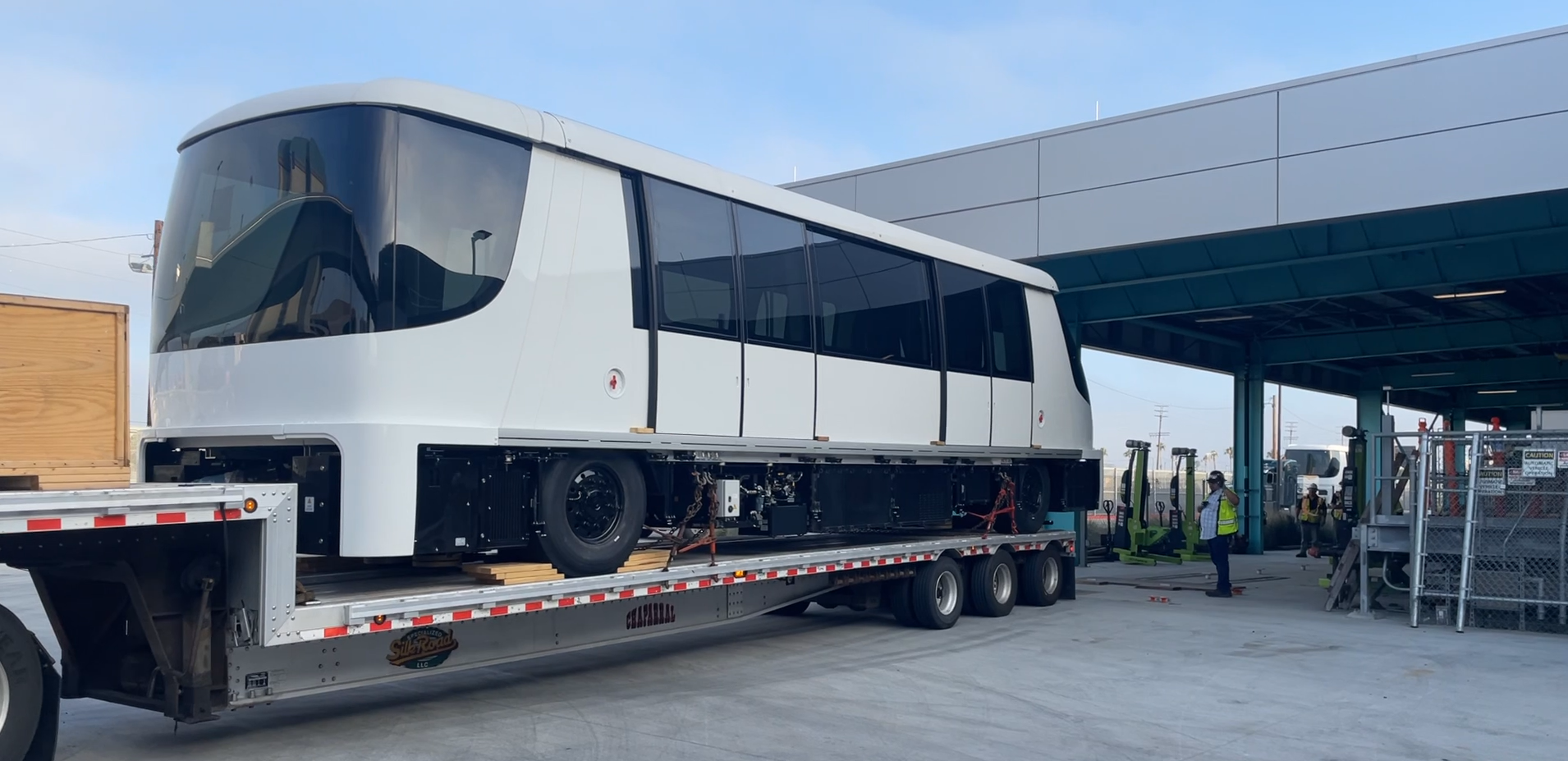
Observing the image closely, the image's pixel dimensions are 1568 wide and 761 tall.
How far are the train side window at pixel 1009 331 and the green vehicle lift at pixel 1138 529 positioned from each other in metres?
9.29

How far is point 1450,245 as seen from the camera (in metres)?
16.6

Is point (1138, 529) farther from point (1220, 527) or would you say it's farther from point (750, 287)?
point (750, 287)

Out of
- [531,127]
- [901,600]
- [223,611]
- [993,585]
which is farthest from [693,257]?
[993,585]

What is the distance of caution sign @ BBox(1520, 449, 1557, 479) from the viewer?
1334 cm

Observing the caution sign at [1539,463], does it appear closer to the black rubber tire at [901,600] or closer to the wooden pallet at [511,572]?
the black rubber tire at [901,600]

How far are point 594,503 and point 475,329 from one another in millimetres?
1723

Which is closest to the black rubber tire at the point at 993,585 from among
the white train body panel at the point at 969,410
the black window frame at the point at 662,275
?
the white train body panel at the point at 969,410

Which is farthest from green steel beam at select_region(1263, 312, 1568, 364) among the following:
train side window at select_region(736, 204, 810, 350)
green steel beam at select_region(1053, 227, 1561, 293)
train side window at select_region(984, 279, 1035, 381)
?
train side window at select_region(736, 204, 810, 350)

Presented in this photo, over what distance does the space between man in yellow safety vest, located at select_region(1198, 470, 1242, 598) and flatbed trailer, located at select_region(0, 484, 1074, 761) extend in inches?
392

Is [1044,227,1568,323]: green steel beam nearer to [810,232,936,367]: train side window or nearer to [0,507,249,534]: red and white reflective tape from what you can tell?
[810,232,936,367]: train side window

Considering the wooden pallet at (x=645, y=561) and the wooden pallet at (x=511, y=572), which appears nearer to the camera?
the wooden pallet at (x=511, y=572)

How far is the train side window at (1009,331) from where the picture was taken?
14.0 meters

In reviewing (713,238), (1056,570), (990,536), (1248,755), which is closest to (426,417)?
(713,238)

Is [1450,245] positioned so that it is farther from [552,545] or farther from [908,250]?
[552,545]
